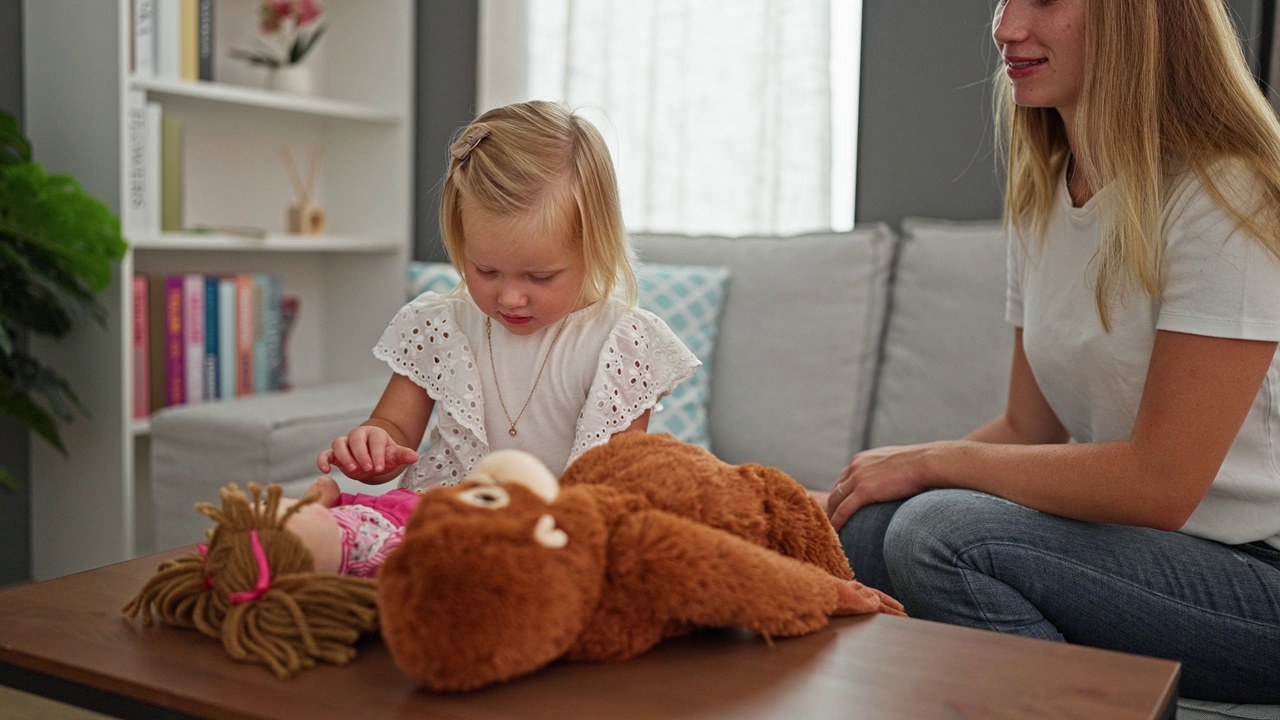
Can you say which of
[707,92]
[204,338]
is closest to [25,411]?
[204,338]

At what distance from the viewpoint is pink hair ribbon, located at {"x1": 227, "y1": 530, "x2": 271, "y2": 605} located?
0.84 m

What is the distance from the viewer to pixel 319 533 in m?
0.92

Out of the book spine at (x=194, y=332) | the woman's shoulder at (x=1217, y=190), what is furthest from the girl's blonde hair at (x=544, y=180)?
the book spine at (x=194, y=332)

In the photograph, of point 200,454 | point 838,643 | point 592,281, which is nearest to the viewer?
point 838,643

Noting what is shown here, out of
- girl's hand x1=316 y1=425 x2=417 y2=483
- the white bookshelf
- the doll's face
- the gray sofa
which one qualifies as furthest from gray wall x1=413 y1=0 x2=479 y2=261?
the doll's face

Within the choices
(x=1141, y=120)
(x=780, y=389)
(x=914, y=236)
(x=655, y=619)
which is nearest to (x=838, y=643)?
(x=655, y=619)

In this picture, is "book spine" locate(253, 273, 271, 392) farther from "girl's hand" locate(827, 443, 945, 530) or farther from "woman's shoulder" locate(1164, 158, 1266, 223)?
"woman's shoulder" locate(1164, 158, 1266, 223)

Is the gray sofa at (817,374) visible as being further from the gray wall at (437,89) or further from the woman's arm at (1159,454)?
the gray wall at (437,89)

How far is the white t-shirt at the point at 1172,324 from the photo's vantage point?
1.11 metres

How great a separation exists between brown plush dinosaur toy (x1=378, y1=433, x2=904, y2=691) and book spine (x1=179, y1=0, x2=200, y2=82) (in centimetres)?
208

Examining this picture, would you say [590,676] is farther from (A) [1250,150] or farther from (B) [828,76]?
(B) [828,76]

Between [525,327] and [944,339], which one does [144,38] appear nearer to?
[525,327]

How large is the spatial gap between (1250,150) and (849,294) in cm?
110

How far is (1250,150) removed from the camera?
1170 mm
